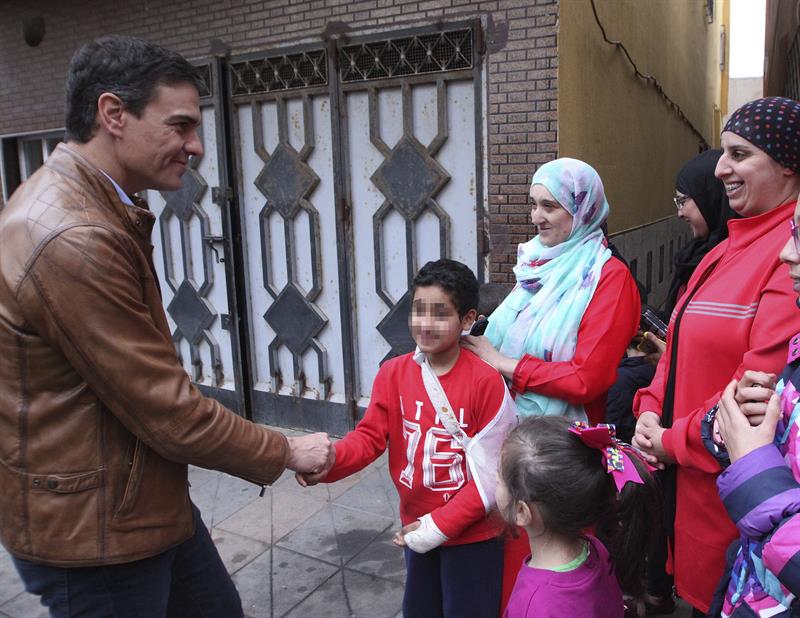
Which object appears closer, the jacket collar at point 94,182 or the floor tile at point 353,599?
the jacket collar at point 94,182

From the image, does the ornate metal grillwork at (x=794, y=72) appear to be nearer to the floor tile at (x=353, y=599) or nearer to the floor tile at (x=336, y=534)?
the floor tile at (x=336, y=534)

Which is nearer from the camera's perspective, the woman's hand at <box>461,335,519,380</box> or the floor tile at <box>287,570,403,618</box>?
the woman's hand at <box>461,335,519,380</box>

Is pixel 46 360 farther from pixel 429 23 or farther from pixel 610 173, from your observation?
pixel 610 173

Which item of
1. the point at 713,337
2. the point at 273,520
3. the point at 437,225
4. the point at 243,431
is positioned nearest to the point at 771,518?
the point at 713,337

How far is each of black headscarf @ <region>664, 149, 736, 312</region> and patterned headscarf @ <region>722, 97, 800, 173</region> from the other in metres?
1.29

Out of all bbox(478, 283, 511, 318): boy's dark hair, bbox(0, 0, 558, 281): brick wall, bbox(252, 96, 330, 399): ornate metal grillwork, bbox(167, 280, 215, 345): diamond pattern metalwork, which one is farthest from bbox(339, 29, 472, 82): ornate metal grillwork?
bbox(167, 280, 215, 345): diamond pattern metalwork

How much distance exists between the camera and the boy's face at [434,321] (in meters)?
2.38

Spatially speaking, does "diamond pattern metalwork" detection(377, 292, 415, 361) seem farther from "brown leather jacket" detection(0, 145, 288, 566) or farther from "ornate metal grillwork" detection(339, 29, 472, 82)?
"brown leather jacket" detection(0, 145, 288, 566)

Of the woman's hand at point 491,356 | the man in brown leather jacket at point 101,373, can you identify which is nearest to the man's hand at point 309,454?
the man in brown leather jacket at point 101,373

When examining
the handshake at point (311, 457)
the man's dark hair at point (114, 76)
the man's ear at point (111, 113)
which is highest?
the man's dark hair at point (114, 76)

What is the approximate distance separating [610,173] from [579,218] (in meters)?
3.99

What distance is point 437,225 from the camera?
5281 mm

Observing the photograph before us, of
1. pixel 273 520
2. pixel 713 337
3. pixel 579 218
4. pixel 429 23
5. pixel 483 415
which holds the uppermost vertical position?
pixel 429 23

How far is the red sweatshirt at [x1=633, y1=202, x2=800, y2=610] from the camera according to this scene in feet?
6.37
